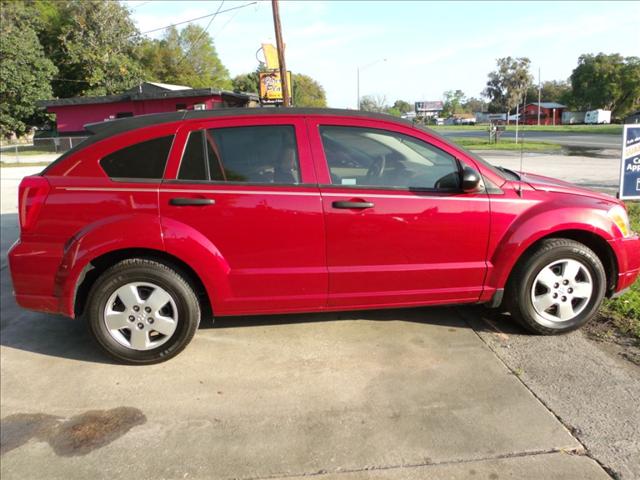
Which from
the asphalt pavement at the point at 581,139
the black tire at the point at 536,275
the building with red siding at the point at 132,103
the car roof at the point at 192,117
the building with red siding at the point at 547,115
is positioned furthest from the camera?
the building with red siding at the point at 547,115

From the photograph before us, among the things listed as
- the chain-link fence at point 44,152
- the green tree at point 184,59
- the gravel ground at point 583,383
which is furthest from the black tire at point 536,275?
the green tree at point 184,59

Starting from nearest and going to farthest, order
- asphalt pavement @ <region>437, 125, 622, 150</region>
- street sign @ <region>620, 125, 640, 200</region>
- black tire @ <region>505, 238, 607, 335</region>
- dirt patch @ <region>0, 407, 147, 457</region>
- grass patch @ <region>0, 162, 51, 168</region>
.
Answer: dirt patch @ <region>0, 407, 147, 457</region> → black tire @ <region>505, 238, 607, 335</region> → street sign @ <region>620, 125, 640, 200</region> → grass patch @ <region>0, 162, 51, 168</region> → asphalt pavement @ <region>437, 125, 622, 150</region>

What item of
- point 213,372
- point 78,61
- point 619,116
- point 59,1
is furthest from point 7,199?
point 619,116

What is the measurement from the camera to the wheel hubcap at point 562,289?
379 centimetres

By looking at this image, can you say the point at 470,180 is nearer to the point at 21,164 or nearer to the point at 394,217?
the point at 394,217

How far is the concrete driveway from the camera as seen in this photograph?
258 cm

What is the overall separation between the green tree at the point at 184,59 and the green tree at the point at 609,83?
67310 mm

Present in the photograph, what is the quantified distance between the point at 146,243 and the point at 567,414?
288cm

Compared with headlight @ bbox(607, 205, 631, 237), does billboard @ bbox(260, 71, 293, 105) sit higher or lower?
higher

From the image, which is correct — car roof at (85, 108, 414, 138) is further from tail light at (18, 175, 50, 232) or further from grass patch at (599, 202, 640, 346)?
grass patch at (599, 202, 640, 346)

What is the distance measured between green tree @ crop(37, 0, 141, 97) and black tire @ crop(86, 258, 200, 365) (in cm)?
4817

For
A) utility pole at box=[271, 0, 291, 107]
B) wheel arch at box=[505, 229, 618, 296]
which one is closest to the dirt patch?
wheel arch at box=[505, 229, 618, 296]

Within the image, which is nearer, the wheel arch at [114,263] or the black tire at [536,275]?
the wheel arch at [114,263]

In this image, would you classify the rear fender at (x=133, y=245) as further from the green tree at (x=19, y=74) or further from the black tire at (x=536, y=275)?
the green tree at (x=19, y=74)
